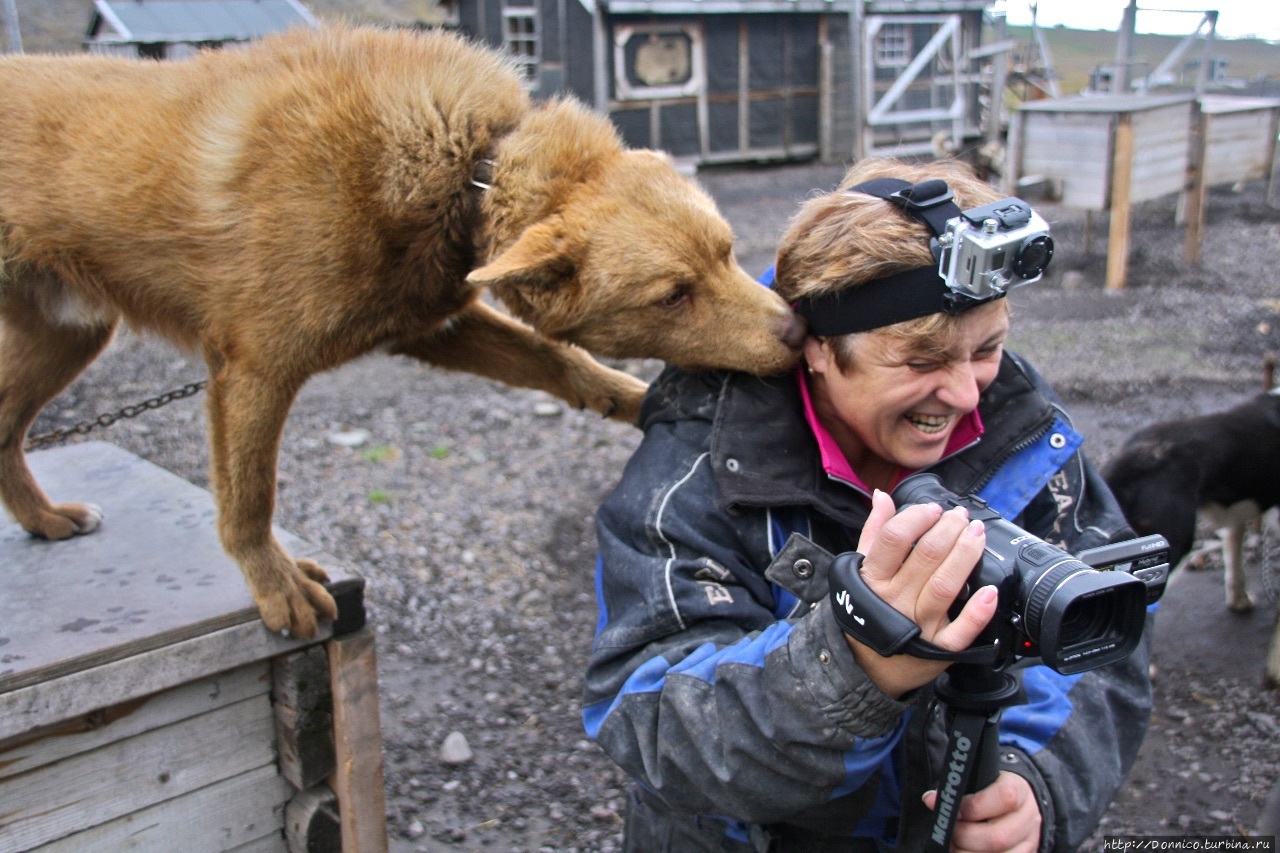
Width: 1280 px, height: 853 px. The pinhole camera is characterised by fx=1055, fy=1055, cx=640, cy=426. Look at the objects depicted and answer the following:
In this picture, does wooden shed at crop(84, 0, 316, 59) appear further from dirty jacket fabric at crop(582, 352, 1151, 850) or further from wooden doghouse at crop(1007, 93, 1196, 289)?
dirty jacket fabric at crop(582, 352, 1151, 850)

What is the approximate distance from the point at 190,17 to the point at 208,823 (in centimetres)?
1117

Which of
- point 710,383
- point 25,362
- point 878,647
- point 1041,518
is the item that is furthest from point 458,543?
point 878,647

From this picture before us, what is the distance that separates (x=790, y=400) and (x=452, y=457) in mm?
4437

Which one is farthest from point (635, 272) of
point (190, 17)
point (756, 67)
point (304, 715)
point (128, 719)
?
point (756, 67)

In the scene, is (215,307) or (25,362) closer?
(215,307)

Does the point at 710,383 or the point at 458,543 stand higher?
the point at 710,383

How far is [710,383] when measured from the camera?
2393mm

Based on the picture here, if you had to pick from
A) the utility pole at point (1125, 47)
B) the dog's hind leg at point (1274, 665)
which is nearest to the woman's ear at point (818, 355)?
the dog's hind leg at point (1274, 665)

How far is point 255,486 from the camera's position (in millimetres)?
2766

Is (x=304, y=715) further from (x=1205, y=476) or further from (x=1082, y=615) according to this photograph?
(x=1205, y=476)

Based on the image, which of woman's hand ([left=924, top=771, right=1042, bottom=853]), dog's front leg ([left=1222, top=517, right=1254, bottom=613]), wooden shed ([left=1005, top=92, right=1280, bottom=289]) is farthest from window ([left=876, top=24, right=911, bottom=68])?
woman's hand ([left=924, top=771, right=1042, bottom=853])

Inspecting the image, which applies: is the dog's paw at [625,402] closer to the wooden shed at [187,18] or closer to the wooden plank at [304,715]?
the wooden plank at [304,715]

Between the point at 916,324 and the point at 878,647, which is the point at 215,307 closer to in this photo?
the point at 916,324

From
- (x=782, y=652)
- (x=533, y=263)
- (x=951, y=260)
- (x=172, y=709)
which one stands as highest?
(x=951, y=260)
